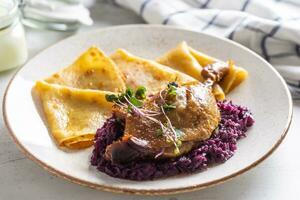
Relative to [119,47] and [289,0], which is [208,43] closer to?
[119,47]

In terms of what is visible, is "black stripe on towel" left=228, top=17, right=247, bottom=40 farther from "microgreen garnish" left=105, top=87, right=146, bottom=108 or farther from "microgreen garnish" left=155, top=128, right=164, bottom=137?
"microgreen garnish" left=155, top=128, right=164, bottom=137

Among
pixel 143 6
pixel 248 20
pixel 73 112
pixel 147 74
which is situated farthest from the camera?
pixel 143 6

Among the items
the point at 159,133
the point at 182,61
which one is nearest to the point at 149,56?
the point at 182,61

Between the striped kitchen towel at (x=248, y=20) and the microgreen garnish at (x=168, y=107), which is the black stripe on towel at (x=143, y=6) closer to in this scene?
the striped kitchen towel at (x=248, y=20)

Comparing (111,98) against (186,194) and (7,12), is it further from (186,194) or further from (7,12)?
(7,12)

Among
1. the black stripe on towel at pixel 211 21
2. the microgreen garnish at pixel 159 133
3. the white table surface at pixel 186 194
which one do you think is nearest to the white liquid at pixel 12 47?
the white table surface at pixel 186 194

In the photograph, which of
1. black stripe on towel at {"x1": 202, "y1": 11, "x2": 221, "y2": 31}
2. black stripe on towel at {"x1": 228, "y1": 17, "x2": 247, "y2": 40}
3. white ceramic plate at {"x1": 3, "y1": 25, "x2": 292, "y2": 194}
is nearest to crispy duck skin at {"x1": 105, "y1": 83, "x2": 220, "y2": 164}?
white ceramic plate at {"x1": 3, "y1": 25, "x2": 292, "y2": 194}


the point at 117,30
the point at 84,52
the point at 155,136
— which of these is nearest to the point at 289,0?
the point at 117,30
